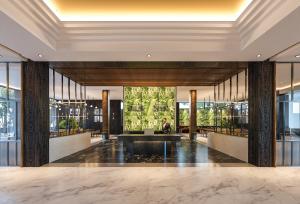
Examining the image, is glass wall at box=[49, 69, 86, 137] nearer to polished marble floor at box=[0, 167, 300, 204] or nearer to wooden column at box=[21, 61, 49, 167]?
wooden column at box=[21, 61, 49, 167]

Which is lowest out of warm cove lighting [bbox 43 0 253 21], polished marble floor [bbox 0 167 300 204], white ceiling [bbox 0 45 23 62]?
polished marble floor [bbox 0 167 300 204]

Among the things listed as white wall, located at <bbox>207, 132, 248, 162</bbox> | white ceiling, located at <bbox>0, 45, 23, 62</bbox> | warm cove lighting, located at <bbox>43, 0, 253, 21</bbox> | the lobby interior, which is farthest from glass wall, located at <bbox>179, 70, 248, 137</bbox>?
white ceiling, located at <bbox>0, 45, 23, 62</bbox>

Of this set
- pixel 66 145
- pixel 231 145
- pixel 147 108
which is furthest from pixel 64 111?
pixel 231 145

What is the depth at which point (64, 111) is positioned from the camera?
13219 mm

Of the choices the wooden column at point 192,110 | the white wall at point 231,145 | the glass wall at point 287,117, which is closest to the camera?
the glass wall at point 287,117

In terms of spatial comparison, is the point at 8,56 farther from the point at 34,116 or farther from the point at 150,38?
the point at 150,38

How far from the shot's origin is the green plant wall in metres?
16.6

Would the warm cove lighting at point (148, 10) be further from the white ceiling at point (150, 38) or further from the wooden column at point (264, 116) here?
the wooden column at point (264, 116)

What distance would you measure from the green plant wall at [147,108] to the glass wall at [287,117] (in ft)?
23.6

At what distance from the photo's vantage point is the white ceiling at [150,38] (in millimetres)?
6680

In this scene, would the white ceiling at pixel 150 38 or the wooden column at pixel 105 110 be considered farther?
the wooden column at pixel 105 110

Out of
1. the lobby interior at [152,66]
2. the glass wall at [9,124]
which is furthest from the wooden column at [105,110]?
the glass wall at [9,124]

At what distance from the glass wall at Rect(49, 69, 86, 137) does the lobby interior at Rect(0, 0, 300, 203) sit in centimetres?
14

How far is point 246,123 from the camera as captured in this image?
10695mm
